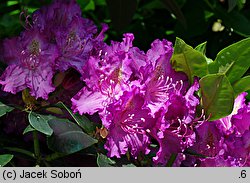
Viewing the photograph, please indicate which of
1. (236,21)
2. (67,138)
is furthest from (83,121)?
(236,21)

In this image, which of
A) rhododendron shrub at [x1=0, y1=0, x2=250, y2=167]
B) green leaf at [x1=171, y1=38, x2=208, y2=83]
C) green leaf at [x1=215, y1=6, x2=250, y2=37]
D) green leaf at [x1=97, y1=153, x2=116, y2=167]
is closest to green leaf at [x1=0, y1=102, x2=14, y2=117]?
rhododendron shrub at [x1=0, y1=0, x2=250, y2=167]

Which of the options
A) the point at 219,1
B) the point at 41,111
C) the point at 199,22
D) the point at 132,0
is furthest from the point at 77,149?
the point at 219,1

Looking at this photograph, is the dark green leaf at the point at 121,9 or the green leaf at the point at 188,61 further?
the dark green leaf at the point at 121,9

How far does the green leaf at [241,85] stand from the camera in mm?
1028

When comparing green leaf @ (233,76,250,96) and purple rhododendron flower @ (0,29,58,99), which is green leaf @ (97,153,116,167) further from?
green leaf @ (233,76,250,96)

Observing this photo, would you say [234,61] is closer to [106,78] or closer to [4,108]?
[106,78]

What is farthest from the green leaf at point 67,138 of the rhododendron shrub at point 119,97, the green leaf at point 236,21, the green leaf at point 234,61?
the green leaf at point 236,21

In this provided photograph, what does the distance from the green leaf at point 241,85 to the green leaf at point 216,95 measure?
62mm

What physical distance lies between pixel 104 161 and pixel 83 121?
0.06 meters

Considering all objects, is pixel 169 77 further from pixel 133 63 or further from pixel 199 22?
pixel 199 22

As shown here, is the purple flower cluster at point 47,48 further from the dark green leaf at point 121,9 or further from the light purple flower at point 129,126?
the dark green leaf at point 121,9

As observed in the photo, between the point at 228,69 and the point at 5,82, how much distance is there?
336 mm

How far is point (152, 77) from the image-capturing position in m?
0.98

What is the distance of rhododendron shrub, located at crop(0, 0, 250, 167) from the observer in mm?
952
